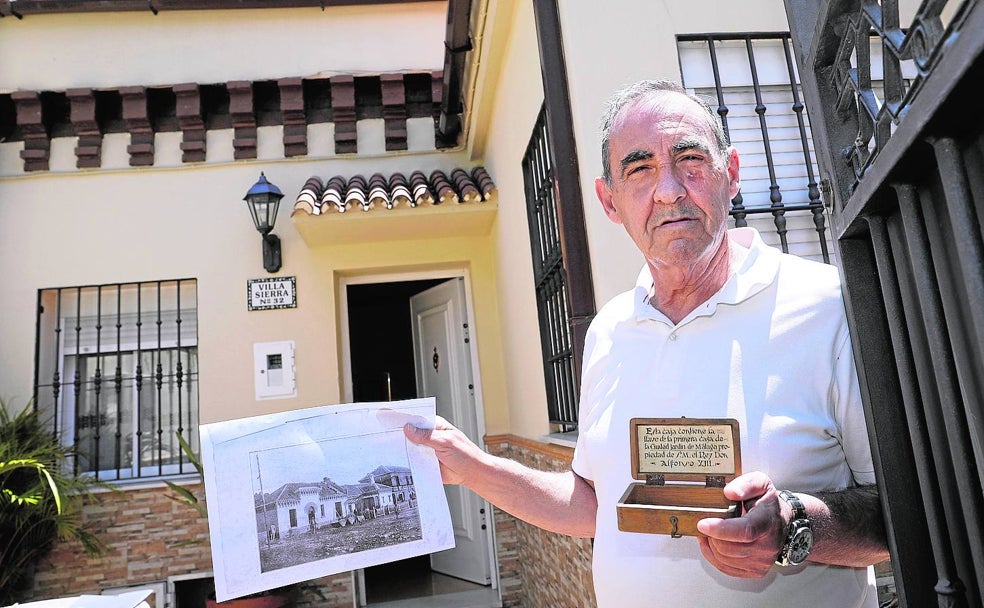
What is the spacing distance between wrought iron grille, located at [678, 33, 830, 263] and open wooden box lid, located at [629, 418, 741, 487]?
1.88 metres

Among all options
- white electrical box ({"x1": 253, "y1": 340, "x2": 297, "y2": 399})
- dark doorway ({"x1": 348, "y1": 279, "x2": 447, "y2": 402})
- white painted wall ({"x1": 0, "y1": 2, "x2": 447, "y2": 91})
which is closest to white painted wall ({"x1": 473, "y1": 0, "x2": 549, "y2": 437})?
white painted wall ({"x1": 0, "y1": 2, "x2": 447, "y2": 91})

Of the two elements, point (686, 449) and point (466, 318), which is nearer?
point (686, 449)

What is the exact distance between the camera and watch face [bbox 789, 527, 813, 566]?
3.21 feet

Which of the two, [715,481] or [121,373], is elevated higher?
[121,373]

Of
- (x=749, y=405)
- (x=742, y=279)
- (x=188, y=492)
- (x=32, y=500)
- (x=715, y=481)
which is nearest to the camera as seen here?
(x=715, y=481)

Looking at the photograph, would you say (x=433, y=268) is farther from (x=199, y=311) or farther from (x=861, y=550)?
(x=861, y=550)

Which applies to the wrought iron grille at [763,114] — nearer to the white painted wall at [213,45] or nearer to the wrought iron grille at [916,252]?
the wrought iron grille at [916,252]

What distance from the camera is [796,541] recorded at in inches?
38.6

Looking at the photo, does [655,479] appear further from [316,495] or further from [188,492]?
[188,492]

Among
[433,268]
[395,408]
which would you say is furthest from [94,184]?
[395,408]

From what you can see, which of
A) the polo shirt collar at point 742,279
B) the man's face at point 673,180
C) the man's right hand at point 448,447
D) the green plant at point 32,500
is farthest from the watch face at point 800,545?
the green plant at point 32,500

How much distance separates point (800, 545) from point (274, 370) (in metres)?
4.78

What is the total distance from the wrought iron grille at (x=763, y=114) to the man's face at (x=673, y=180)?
56.4 inches

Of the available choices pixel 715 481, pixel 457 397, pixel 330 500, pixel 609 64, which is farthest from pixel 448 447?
pixel 457 397
